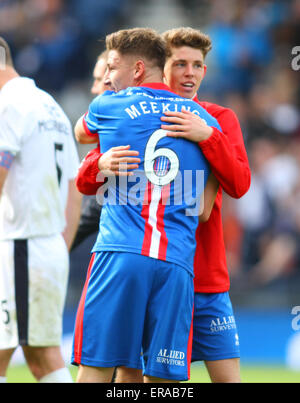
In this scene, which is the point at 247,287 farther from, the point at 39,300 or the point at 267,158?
the point at 39,300

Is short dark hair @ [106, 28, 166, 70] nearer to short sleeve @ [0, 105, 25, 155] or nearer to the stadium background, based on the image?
short sleeve @ [0, 105, 25, 155]

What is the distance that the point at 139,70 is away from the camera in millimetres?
3984

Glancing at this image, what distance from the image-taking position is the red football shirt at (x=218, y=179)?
12.8 ft

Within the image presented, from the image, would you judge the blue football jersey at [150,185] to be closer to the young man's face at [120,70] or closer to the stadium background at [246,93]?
the young man's face at [120,70]

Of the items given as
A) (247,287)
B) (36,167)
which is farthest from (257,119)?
(36,167)

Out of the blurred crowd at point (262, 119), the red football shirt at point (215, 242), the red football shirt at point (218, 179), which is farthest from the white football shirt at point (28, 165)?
the blurred crowd at point (262, 119)

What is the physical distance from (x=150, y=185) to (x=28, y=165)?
974 millimetres

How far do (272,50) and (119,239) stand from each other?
9.53 metres

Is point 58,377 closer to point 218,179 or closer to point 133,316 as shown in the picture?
point 133,316

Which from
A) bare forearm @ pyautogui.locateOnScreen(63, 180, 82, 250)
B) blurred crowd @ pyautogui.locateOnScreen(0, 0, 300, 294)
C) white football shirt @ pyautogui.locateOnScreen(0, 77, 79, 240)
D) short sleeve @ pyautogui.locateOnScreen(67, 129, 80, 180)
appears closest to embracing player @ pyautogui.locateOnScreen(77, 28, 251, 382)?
white football shirt @ pyautogui.locateOnScreen(0, 77, 79, 240)

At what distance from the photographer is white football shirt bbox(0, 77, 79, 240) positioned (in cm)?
443

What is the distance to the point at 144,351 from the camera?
3.81 metres

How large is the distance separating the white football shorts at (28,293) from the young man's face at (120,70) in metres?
1.06

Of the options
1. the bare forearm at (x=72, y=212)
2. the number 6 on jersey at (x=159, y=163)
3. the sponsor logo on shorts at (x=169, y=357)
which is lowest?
the sponsor logo on shorts at (x=169, y=357)
